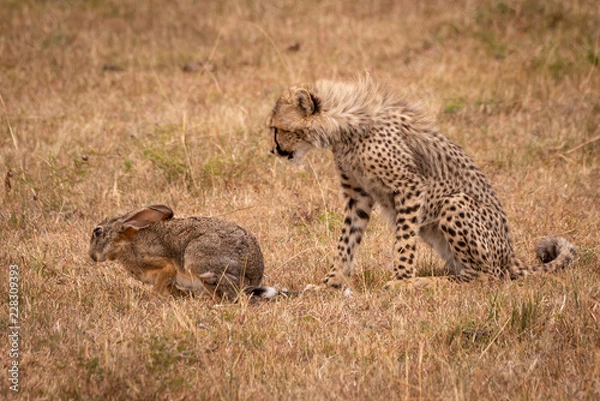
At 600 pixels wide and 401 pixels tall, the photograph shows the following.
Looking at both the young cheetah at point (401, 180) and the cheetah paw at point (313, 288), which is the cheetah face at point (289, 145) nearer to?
the young cheetah at point (401, 180)

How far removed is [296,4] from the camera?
13781 mm

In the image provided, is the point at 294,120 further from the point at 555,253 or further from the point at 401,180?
the point at 555,253

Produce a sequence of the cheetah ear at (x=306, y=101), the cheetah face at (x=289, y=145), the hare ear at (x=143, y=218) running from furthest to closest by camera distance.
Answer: the cheetah face at (x=289, y=145), the cheetah ear at (x=306, y=101), the hare ear at (x=143, y=218)

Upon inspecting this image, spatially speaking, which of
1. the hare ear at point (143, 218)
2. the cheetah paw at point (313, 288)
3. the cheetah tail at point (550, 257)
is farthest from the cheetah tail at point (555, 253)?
the hare ear at point (143, 218)

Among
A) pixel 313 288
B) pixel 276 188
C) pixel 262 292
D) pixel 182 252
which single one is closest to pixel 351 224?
pixel 313 288

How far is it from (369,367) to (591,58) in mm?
7447

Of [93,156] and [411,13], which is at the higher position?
[411,13]

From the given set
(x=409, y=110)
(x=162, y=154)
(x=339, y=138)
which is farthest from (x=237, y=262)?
(x=162, y=154)

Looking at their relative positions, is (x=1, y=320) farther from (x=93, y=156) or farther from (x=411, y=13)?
(x=411, y=13)

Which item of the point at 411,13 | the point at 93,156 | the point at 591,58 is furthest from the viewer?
the point at 411,13

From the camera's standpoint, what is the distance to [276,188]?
23.8ft

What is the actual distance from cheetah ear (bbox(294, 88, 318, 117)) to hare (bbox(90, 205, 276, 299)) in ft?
3.17

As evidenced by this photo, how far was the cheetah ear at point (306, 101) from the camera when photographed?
561 centimetres

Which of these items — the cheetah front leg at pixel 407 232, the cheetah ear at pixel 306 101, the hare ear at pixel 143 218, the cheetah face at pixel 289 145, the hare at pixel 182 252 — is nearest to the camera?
the hare at pixel 182 252
